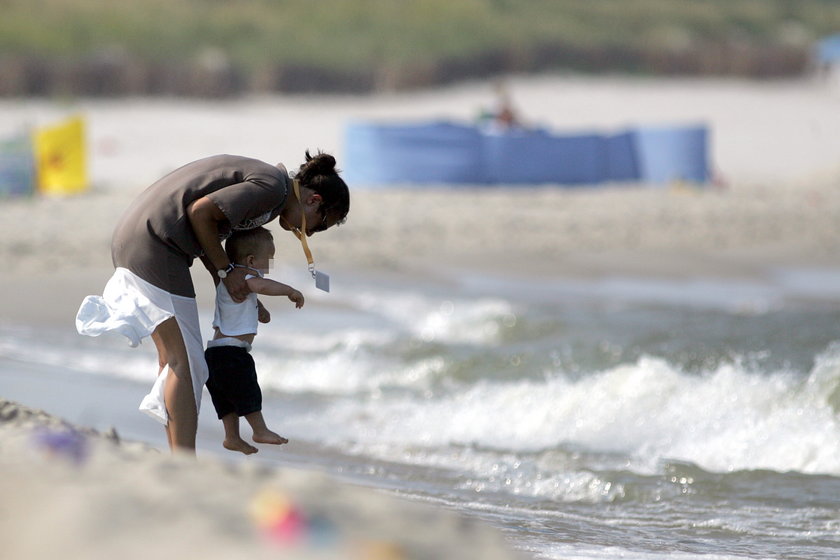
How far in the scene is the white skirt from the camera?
4.57 metres

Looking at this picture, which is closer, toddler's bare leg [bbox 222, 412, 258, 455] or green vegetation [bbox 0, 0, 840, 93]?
toddler's bare leg [bbox 222, 412, 258, 455]

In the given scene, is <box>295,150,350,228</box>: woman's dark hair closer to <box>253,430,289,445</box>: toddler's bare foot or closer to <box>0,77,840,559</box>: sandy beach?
<box>253,430,289,445</box>: toddler's bare foot

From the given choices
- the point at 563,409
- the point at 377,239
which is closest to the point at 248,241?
the point at 563,409

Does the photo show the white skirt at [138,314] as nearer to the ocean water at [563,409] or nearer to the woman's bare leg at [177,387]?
the woman's bare leg at [177,387]

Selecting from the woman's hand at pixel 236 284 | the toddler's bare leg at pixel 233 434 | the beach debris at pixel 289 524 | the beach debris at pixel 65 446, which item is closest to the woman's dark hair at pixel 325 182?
the woman's hand at pixel 236 284

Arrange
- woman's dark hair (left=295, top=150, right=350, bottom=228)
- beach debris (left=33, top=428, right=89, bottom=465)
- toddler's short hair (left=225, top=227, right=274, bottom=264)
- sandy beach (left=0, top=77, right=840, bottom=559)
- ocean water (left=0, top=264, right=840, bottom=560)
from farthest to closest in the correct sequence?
1. ocean water (left=0, top=264, right=840, bottom=560)
2. toddler's short hair (left=225, top=227, right=274, bottom=264)
3. woman's dark hair (left=295, top=150, right=350, bottom=228)
4. beach debris (left=33, top=428, right=89, bottom=465)
5. sandy beach (left=0, top=77, right=840, bottom=559)

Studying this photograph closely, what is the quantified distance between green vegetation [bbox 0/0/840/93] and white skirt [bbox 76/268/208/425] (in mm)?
27791

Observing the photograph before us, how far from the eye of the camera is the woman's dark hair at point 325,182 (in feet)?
15.5

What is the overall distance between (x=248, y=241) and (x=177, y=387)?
2.02 ft

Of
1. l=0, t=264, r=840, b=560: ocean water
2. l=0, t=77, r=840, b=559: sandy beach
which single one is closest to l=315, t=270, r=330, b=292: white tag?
l=0, t=77, r=840, b=559: sandy beach

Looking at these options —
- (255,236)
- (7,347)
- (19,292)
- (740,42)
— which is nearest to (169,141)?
(19,292)

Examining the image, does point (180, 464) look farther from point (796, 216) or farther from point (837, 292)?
point (796, 216)

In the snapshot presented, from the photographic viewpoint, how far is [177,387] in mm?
4637

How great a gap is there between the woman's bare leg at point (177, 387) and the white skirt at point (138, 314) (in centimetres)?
2
